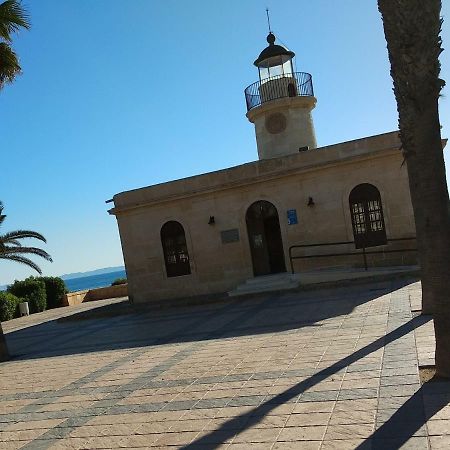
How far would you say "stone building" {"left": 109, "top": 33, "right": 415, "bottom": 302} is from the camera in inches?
616

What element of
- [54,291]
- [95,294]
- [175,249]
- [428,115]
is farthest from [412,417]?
[54,291]

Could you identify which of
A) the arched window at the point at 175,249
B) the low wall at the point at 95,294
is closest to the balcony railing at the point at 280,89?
the arched window at the point at 175,249

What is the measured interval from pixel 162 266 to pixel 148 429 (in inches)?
517

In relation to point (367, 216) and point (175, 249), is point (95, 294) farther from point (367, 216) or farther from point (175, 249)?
point (367, 216)

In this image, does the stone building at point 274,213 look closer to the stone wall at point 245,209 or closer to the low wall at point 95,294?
the stone wall at point 245,209

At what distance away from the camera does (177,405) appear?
19.4ft

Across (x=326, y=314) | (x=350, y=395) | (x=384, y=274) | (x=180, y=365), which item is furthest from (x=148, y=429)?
(x=384, y=274)

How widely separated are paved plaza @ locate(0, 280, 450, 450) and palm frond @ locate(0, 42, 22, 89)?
6455 millimetres

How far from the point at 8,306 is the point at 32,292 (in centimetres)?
211

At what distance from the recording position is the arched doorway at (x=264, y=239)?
56.5ft

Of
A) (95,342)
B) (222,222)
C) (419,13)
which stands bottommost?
(95,342)

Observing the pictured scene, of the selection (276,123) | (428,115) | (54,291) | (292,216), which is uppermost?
(276,123)

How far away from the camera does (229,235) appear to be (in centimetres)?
1731

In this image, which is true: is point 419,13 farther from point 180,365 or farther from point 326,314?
point 326,314
